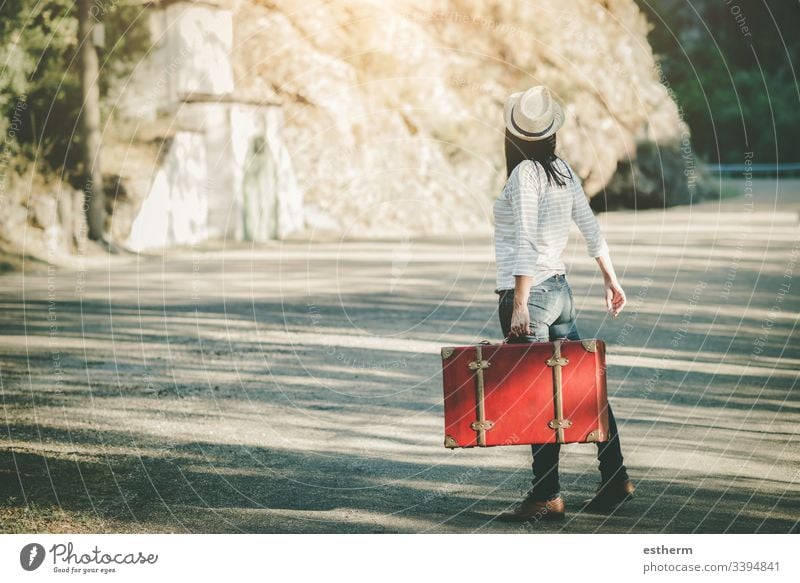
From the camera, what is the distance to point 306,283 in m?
16.9

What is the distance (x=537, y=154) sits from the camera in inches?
215

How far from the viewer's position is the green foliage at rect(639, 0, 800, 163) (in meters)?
49.3

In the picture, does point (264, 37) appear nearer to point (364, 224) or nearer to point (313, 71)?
point (313, 71)

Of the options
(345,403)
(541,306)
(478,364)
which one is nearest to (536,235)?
(541,306)

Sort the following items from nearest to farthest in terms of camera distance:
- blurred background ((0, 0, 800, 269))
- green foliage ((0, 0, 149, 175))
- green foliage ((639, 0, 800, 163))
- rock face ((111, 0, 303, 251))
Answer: green foliage ((0, 0, 149, 175))
blurred background ((0, 0, 800, 269))
rock face ((111, 0, 303, 251))
green foliage ((639, 0, 800, 163))

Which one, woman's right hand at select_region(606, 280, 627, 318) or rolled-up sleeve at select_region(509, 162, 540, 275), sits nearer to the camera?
rolled-up sleeve at select_region(509, 162, 540, 275)

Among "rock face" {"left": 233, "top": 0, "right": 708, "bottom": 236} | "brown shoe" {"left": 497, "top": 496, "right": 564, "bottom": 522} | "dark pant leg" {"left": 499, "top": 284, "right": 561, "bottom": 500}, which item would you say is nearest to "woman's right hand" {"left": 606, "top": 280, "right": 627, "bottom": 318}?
"dark pant leg" {"left": 499, "top": 284, "right": 561, "bottom": 500}

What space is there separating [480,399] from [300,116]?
938 inches

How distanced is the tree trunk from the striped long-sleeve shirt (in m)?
17.3

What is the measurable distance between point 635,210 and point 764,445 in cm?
2447

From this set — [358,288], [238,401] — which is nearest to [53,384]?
[238,401]

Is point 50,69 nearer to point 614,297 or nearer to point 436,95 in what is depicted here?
point 436,95

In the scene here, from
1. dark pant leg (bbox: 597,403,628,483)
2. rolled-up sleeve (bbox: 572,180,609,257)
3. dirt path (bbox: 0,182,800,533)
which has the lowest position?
dirt path (bbox: 0,182,800,533)

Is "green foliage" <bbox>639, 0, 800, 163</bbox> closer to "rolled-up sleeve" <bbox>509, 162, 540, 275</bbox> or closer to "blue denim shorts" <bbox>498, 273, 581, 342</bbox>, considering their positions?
"blue denim shorts" <bbox>498, 273, 581, 342</bbox>
